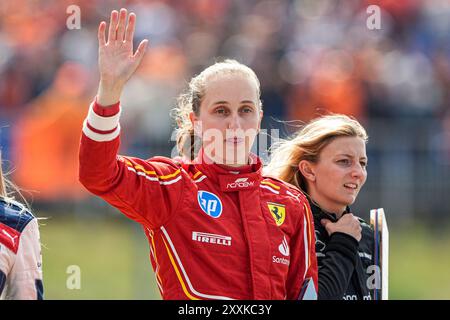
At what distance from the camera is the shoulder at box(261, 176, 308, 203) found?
4523 millimetres

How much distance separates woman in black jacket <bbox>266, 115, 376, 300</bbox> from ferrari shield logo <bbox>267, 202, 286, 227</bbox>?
1.09 ft

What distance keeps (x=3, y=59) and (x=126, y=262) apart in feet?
15.0

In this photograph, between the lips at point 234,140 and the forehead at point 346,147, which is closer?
→ the lips at point 234,140

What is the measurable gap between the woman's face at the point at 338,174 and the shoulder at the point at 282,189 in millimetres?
314

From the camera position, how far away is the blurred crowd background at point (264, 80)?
11625mm

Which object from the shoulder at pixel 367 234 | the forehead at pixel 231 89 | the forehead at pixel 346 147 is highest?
the forehead at pixel 231 89

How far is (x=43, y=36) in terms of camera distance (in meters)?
14.4

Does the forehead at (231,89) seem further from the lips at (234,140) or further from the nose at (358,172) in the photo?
the nose at (358,172)

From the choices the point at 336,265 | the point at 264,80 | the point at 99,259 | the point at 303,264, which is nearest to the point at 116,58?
the point at 303,264

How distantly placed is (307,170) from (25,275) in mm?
1790

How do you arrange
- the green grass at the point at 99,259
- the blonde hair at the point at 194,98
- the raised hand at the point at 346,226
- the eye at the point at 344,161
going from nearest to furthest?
the blonde hair at the point at 194,98
the raised hand at the point at 346,226
the eye at the point at 344,161
the green grass at the point at 99,259

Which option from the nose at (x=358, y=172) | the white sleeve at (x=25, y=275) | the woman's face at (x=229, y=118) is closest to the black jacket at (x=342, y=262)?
the nose at (x=358, y=172)
